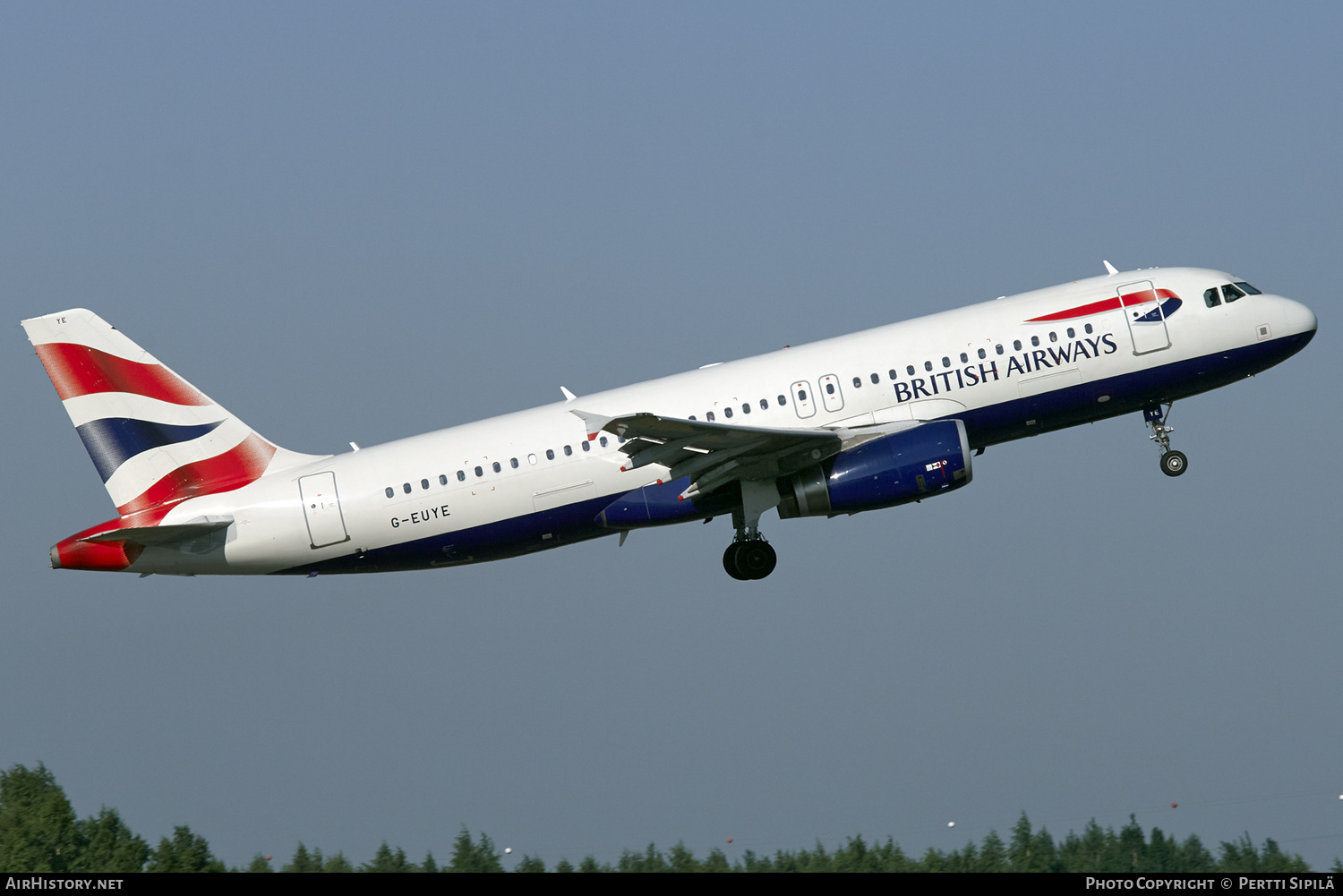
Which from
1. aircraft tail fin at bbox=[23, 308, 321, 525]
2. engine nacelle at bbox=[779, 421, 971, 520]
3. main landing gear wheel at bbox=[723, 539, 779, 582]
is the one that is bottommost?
main landing gear wheel at bbox=[723, 539, 779, 582]

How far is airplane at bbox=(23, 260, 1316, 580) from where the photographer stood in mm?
32156

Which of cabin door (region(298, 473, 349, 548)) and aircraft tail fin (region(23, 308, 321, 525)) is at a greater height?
aircraft tail fin (region(23, 308, 321, 525))

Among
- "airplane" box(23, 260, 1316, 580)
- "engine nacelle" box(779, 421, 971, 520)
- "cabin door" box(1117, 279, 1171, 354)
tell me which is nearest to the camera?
"engine nacelle" box(779, 421, 971, 520)

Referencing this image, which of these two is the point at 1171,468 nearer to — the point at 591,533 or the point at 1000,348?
the point at 1000,348

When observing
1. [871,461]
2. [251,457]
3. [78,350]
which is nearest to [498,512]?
[251,457]

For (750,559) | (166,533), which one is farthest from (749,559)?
(166,533)

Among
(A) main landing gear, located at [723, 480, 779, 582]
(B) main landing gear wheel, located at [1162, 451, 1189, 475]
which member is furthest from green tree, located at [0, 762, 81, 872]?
(B) main landing gear wheel, located at [1162, 451, 1189, 475]

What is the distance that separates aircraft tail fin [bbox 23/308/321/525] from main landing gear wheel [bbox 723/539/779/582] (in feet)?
35.8

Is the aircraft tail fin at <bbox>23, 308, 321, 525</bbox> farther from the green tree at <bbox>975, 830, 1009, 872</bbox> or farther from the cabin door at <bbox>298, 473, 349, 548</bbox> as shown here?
the green tree at <bbox>975, 830, 1009, 872</bbox>

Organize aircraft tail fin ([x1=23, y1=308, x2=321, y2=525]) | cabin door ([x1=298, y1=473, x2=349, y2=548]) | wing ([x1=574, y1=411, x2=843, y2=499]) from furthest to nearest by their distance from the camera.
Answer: aircraft tail fin ([x1=23, y1=308, x2=321, y2=525]), cabin door ([x1=298, y1=473, x2=349, y2=548]), wing ([x1=574, y1=411, x2=843, y2=499])

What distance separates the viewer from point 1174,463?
34344mm

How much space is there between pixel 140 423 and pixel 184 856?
34.5 metres

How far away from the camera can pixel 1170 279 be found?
33094mm
